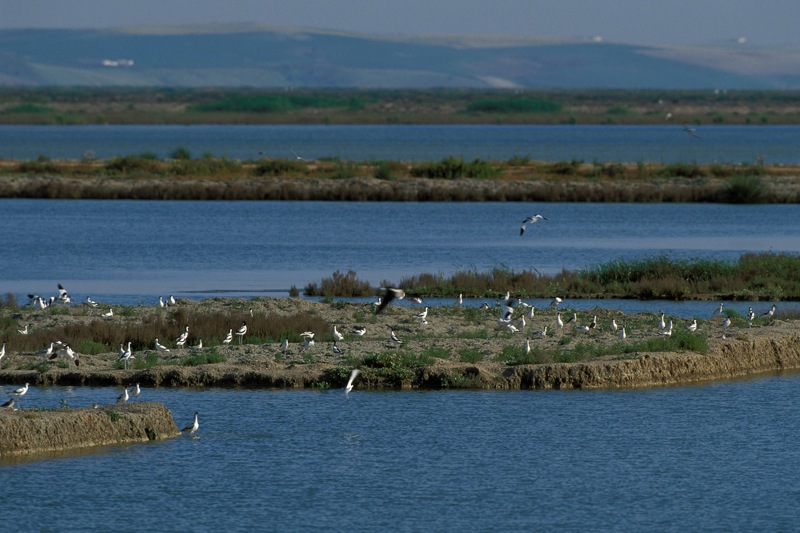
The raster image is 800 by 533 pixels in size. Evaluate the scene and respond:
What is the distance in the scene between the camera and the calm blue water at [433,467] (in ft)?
54.7

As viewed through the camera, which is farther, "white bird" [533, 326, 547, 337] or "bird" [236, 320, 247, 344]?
"white bird" [533, 326, 547, 337]

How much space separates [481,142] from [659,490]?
386 ft

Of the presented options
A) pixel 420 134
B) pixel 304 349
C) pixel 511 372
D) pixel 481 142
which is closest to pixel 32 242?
pixel 304 349

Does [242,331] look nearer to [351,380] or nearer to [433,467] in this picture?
[351,380]

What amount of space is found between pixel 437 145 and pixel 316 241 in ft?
257

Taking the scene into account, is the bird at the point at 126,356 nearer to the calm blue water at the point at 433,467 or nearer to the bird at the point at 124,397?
the calm blue water at the point at 433,467

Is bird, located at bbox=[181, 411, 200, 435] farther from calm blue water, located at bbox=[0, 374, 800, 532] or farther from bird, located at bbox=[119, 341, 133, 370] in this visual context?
A: bird, located at bbox=[119, 341, 133, 370]

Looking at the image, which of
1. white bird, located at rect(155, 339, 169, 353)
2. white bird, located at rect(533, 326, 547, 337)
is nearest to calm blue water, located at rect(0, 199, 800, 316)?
white bird, located at rect(533, 326, 547, 337)

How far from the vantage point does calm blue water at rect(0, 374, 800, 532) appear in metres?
16.7

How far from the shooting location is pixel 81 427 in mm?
19141

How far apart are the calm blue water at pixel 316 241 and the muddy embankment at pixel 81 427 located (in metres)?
13.7

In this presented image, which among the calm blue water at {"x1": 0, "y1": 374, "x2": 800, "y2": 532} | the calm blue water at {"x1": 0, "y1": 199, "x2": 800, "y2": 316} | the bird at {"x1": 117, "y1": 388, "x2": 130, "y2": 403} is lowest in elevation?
the calm blue water at {"x1": 0, "y1": 199, "x2": 800, "y2": 316}

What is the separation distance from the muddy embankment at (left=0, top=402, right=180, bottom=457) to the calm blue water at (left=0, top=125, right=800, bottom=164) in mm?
64988

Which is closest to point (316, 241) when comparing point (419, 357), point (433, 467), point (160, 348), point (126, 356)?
point (160, 348)
